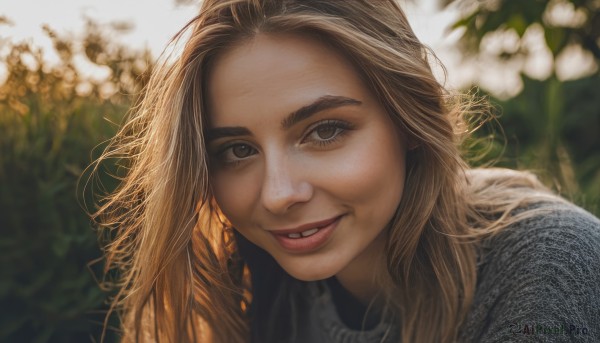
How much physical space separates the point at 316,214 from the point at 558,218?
76 centimetres

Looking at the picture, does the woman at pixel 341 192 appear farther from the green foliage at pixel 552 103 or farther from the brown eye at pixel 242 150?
the green foliage at pixel 552 103

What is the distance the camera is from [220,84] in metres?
2.10

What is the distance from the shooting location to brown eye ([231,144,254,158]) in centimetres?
215

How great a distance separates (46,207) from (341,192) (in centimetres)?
118

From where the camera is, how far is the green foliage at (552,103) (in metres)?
2.31

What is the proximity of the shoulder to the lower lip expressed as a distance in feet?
1.72

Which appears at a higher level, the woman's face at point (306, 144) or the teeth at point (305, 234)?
the woman's face at point (306, 144)

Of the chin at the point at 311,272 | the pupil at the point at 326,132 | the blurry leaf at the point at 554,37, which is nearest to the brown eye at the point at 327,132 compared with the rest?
the pupil at the point at 326,132

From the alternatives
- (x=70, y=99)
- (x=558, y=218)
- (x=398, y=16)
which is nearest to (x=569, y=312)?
(x=558, y=218)

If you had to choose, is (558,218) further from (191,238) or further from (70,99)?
(70,99)

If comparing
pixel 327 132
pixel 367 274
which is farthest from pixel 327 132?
pixel 367 274

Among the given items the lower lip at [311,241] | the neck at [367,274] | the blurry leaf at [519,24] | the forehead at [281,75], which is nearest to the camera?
the forehead at [281,75]

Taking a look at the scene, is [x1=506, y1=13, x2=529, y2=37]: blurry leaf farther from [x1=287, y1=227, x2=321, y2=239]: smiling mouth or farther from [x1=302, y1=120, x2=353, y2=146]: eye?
[x1=287, y1=227, x2=321, y2=239]: smiling mouth

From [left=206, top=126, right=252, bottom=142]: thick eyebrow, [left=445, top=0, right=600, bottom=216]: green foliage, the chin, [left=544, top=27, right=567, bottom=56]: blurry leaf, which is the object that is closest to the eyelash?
[left=206, top=126, right=252, bottom=142]: thick eyebrow
